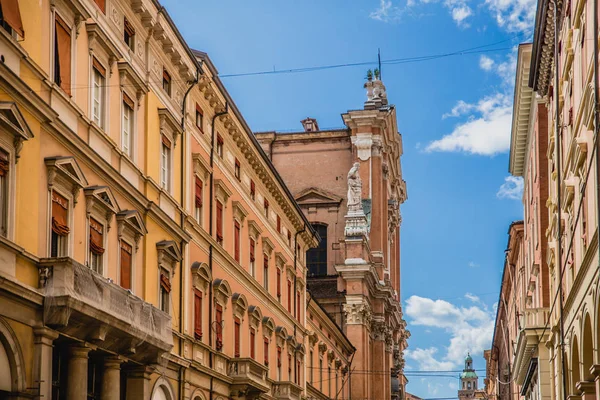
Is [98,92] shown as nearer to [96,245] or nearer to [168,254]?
[96,245]

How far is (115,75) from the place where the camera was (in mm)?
24703

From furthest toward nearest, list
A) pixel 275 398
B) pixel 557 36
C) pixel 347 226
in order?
pixel 347 226, pixel 275 398, pixel 557 36

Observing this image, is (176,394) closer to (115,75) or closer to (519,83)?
(115,75)

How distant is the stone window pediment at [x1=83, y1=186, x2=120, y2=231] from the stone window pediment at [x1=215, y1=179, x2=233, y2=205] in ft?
31.6

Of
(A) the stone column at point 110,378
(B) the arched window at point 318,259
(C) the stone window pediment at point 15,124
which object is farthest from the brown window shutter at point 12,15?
(B) the arched window at point 318,259

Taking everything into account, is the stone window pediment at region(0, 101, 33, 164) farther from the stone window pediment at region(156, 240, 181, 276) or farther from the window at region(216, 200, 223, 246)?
the window at region(216, 200, 223, 246)

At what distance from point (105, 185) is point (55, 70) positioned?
10.4 feet

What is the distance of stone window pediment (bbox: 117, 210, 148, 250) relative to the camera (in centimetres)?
2452

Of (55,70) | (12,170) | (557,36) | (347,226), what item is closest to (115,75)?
(55,70)

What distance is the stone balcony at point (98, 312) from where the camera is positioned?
19.8m

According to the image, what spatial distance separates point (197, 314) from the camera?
31.2m

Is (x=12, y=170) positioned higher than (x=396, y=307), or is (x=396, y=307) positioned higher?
(x=396, y=307)

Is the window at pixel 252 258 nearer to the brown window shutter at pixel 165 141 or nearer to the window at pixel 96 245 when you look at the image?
the brown window shutter at pixel 165 141

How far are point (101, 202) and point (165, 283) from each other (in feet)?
17.6
